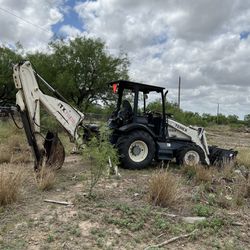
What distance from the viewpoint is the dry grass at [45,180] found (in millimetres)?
6766

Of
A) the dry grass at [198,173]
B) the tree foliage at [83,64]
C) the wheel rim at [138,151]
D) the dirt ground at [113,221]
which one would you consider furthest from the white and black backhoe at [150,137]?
the tree foliage at [83,64]

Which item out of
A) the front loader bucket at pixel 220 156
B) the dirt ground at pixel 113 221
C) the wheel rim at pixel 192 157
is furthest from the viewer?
the front loader bucket at pixel 220 156

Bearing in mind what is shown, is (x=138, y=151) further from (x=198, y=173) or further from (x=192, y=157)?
(x=198, y=173)

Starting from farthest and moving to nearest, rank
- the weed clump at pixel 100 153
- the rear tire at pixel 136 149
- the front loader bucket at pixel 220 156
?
the front loader bucket at pixel 220 156 < the rear tire at pixel 136 149 < the weed clump at pixel 100 153

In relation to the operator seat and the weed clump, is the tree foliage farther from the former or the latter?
the weed clump

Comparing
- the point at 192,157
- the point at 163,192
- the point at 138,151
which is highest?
the point at 138,151

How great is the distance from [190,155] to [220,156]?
116cm

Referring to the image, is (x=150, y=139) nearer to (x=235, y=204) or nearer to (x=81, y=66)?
(x=235, y=204)

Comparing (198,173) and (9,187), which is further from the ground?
(198,173)

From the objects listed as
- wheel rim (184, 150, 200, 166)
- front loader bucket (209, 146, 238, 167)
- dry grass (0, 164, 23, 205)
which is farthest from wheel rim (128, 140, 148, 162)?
dry grass (0, 164, 23, 205)

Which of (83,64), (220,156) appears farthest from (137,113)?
(83,64)

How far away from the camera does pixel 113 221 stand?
5.32 metres

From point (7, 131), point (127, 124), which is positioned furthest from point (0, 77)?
point (127, 124)

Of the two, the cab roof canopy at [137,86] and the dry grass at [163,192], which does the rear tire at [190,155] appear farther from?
the dry grass at [163,192]
